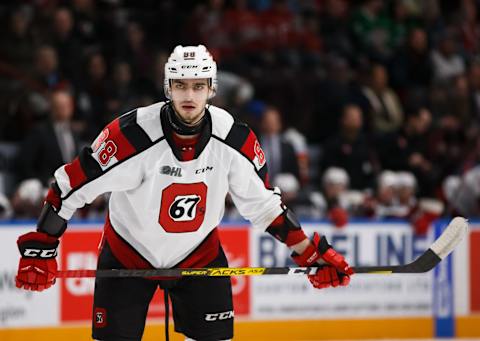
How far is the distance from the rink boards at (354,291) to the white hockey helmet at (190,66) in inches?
118

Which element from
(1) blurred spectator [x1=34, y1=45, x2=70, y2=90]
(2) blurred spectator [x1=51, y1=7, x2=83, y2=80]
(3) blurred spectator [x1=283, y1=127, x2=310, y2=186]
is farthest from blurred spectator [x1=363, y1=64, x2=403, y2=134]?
(1) blurred spectator [x1=34, y1=45, x2=70, y2=90]

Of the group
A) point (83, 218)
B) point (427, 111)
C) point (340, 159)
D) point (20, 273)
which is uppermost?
point (427, 111)

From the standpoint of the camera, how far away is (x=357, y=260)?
741cm

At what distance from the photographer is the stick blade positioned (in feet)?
14.6

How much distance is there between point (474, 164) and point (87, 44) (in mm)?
3463

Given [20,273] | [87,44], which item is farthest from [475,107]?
[20,273]

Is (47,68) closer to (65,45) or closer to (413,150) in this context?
(65,45)

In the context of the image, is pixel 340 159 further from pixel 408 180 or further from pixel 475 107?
pixel 475 107

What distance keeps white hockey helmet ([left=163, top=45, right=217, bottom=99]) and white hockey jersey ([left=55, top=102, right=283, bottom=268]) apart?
155 mm

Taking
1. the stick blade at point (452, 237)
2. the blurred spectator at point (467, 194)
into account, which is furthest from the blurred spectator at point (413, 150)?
the stick blade at point (452, 237)

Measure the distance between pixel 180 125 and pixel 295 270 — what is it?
0.80 meters

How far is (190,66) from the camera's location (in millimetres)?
4141

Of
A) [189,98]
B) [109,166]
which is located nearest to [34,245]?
[109,166]

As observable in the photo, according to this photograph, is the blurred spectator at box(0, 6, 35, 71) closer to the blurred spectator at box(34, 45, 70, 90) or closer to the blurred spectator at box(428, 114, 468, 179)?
the blurred spectator at box(34, 45, 70, 90)
